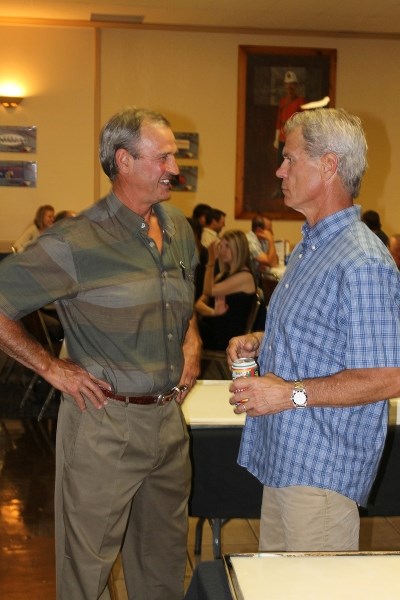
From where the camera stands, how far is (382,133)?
12375mm

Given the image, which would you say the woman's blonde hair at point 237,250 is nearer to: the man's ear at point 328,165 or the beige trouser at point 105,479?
the beige trouser at point 105,479

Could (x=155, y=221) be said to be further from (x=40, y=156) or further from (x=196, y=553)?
(x=40, y=156)

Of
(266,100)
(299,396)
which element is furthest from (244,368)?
(266,100)

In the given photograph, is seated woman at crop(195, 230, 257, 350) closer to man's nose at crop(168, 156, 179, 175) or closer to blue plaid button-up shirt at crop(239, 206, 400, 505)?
man's nose at crop(168, 156, 179, 175)

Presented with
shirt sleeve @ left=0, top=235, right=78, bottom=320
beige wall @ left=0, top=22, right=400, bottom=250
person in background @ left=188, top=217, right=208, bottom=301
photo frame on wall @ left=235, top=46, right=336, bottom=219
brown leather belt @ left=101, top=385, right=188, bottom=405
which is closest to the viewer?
shirt sleeve @ left=0, top=235, right=78, bottom=320

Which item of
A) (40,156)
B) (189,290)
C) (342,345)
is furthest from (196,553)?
(40,156)

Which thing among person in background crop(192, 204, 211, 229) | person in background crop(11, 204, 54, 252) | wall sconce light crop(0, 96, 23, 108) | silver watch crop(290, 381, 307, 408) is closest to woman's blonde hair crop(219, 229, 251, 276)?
person in background crop(192, 204, 211, 229)

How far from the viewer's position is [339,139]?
2061 mm

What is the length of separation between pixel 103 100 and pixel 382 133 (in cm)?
387

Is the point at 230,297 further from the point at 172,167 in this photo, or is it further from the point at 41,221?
the point at 41,221

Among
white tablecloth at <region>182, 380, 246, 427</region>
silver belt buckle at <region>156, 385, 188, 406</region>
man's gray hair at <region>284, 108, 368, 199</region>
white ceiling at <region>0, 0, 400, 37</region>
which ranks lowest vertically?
white tablecloth at <region>182, 380, 246, 427</region>

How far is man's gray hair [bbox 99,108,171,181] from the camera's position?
249 cm

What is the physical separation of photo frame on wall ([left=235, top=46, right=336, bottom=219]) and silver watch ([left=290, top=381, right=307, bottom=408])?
10088 millimetres

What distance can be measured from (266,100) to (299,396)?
1046cm
